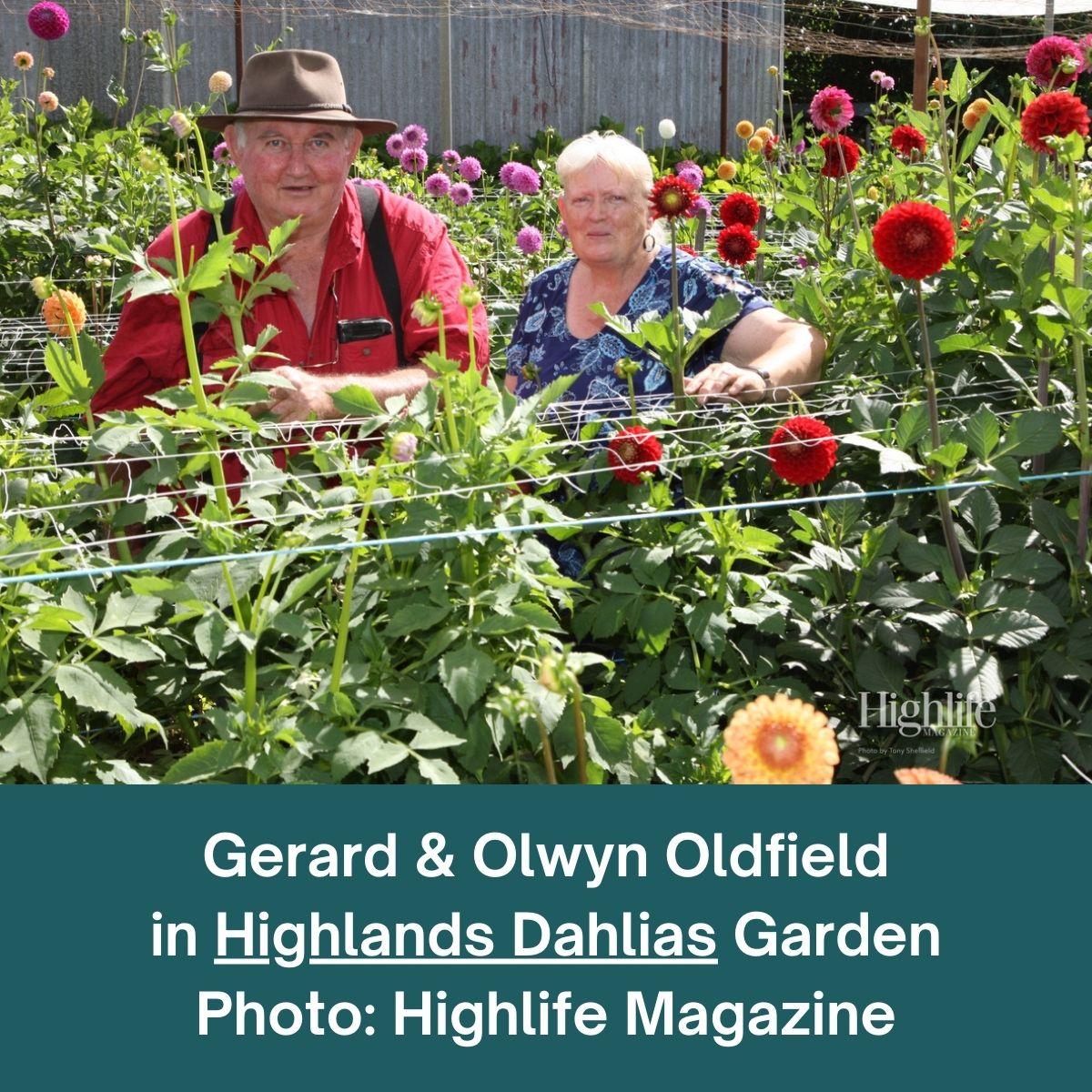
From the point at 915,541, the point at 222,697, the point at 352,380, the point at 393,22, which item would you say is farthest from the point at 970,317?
the point at 393,22

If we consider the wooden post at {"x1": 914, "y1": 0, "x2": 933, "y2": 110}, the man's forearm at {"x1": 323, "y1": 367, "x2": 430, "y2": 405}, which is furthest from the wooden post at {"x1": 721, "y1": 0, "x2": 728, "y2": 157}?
the man's forearm at {"x1": 323, "y1": 367, "x2": 430, "y2": 405}

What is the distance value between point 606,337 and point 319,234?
64 centimetres

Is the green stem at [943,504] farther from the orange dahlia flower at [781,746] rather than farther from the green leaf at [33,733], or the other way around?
the green leaf at [33,733]

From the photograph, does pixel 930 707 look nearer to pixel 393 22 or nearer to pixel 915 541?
pixel 915 541

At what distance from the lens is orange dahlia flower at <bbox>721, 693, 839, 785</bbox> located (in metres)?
0.98

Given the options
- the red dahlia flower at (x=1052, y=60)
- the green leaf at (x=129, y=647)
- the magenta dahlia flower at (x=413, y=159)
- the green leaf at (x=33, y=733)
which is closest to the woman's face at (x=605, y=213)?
the red dahlia flower at (x=1052, y=60)

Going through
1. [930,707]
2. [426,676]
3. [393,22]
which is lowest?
[930,707]

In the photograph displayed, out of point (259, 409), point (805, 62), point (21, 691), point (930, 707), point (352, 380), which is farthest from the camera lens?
point (805, 62)

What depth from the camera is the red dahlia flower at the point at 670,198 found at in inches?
96.3

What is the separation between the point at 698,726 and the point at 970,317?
90 centimetres

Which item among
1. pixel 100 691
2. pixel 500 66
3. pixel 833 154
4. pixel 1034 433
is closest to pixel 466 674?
pixel 100 691

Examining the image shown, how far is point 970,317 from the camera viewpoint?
232 cm

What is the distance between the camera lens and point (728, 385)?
7.94ft

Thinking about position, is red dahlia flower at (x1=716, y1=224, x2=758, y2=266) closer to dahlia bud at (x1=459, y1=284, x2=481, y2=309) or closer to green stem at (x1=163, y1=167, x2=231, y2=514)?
dahlia bud at (x1=459, y1=284, x2=481, y2=309)
